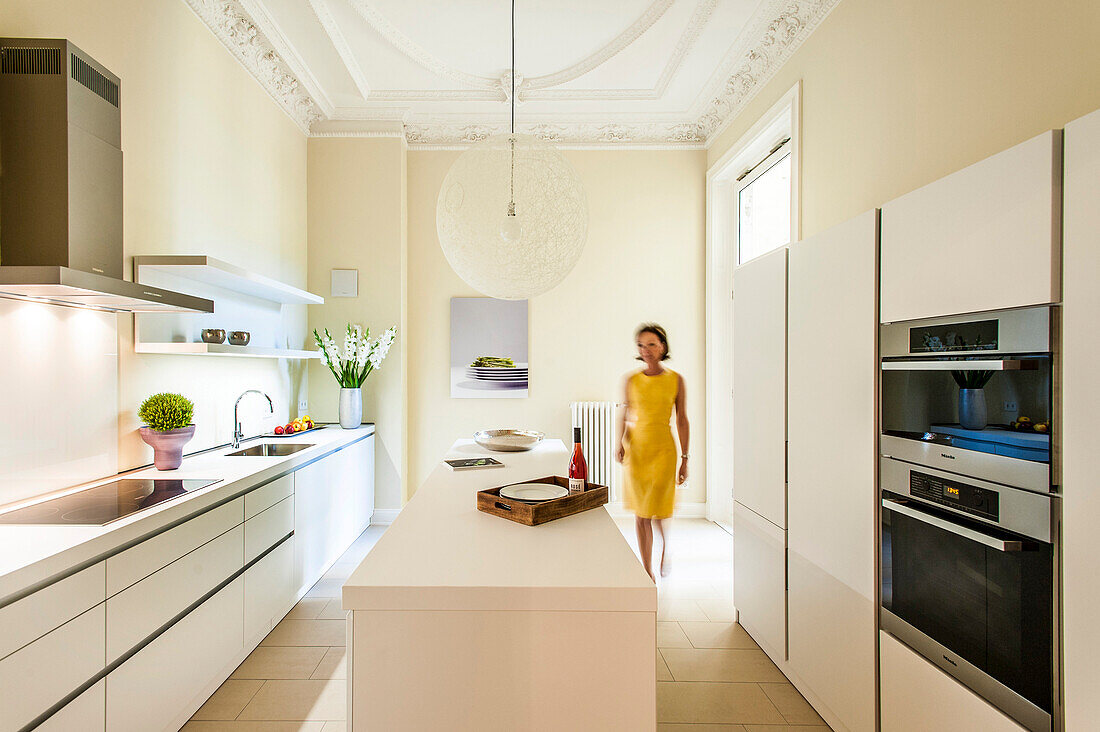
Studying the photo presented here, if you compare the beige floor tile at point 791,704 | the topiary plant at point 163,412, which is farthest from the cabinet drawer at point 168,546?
the beige floor tile at point 791,704

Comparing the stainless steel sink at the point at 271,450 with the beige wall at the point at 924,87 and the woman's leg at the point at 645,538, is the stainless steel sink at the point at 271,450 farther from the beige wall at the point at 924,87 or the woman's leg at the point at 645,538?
the beige wall at the point at 924,87

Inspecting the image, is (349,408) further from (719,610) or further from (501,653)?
(501,653)

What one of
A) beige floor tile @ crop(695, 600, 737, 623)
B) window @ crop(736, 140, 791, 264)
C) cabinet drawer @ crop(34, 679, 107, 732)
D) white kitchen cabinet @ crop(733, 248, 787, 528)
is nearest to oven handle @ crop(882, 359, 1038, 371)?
white kitchen cabinet @ crop(733, 248, 787, 528)

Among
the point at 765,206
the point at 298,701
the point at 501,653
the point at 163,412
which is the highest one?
the point at 765,206

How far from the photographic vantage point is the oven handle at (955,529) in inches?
50.0

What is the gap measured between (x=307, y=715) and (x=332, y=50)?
371 cm

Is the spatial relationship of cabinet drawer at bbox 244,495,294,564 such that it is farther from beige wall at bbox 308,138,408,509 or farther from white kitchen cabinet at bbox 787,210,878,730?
white kitchen cabinet at bbox 787,210,878,730

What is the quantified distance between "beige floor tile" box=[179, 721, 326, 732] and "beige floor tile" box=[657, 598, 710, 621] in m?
1.69

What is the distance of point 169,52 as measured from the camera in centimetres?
275

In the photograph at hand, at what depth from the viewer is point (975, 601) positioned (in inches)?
54.9

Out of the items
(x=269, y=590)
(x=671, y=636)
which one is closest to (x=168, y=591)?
(x=269, y=590)

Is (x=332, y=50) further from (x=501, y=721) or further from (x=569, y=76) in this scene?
(x=501, y=721)

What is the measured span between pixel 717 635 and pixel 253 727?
2068mm

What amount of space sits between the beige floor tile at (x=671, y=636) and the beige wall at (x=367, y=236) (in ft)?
8.56
